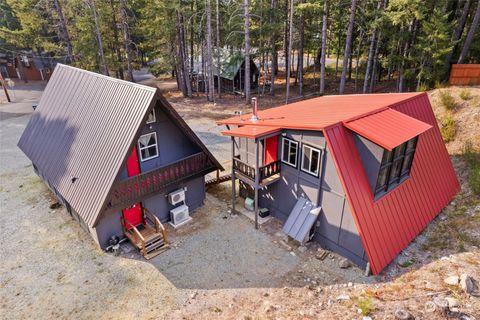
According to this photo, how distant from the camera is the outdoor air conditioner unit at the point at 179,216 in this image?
1443cm

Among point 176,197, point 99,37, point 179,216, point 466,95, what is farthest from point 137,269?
point 99,37

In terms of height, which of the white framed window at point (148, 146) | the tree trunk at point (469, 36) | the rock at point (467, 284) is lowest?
the rock at point (467, 284)

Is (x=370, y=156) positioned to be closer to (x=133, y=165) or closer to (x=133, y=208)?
(x=133, y=165)

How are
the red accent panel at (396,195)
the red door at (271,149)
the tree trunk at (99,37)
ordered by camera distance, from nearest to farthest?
the red accent panel at (396,195)
the red door at (271,149)
the tree trunk at (99,37)

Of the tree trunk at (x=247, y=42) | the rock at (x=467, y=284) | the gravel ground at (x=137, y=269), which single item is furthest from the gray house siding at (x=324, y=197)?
the tree trunk at (x=247, y=42)

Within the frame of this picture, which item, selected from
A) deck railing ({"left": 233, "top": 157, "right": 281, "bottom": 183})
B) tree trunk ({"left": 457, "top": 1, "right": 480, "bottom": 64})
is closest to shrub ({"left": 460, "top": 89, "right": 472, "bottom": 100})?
tree trunk ({"left": 457, "top": 1, "right": 480, "bottom": 64})

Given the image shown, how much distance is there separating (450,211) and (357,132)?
7613 mm

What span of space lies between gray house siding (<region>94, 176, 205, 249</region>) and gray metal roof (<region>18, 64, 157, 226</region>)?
2.91ft

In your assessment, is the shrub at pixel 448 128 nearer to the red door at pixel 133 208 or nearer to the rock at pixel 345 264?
the rock at pixel 345 264

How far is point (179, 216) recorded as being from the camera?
48.0ft

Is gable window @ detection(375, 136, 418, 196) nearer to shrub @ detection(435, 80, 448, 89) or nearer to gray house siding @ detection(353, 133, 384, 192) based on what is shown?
gray house siding @ detection(353, 133, 384, 192)

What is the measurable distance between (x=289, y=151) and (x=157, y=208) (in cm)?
681

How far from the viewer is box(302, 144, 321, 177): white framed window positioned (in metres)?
12.1

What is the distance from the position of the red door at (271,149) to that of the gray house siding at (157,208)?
3.60 m
